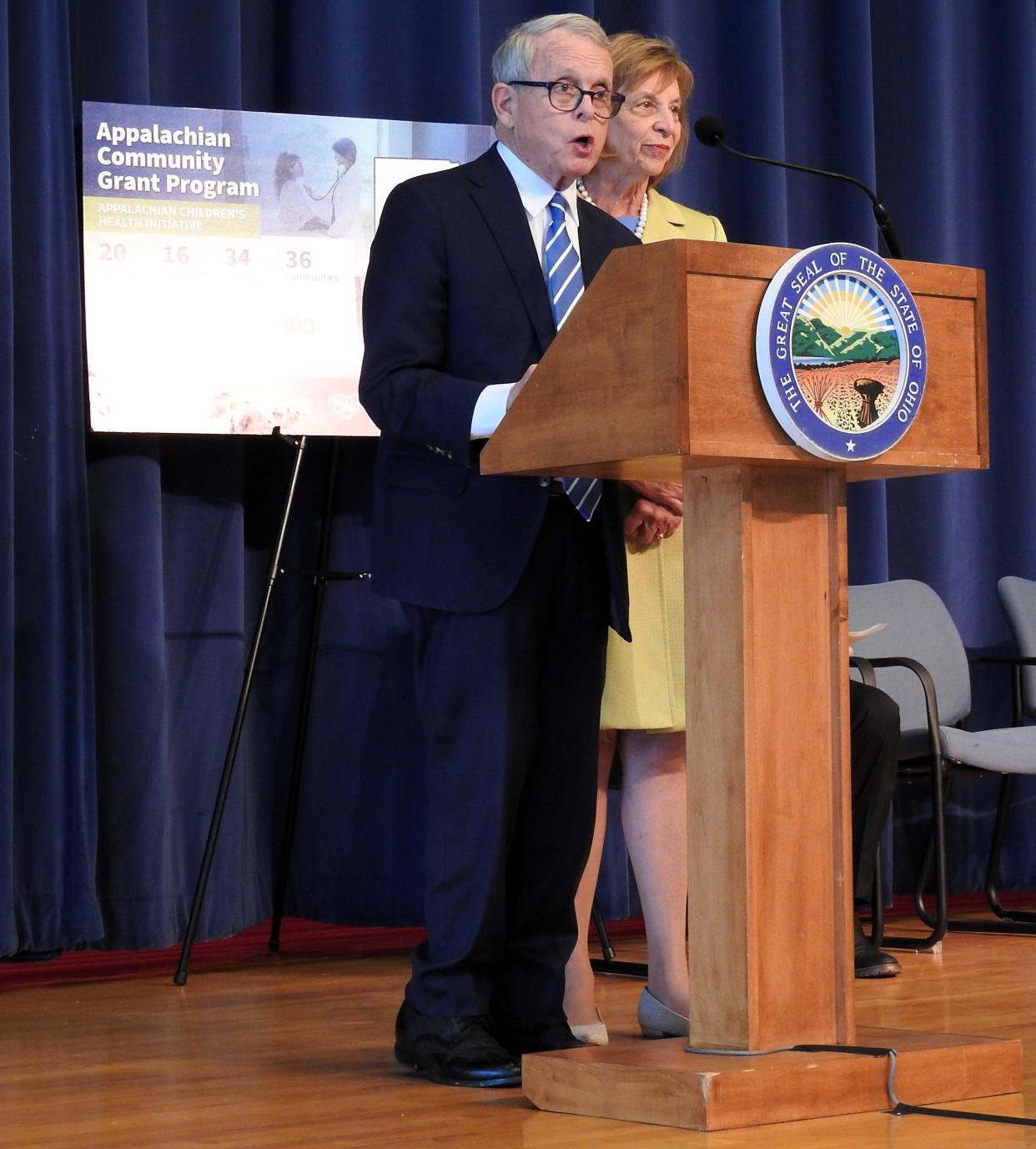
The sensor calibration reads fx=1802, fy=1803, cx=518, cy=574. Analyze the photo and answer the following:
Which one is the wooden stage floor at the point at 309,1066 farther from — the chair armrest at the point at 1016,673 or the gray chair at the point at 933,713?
the chair armrest at the point at 1016,673

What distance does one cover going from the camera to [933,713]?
404 cm

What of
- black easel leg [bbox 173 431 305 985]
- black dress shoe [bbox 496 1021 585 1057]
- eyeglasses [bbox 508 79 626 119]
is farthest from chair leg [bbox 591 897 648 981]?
eyeglasses [bbox 508 79 626 119]

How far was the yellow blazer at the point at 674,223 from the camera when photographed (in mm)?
3115

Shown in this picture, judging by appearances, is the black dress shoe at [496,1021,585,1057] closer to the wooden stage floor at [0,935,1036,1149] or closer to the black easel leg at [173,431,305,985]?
the wooden stage floor at [0,935,1036,1149]

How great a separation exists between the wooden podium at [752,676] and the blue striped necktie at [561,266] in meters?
0.35

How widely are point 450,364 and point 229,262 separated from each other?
135cm

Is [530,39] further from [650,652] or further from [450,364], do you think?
[650,652]

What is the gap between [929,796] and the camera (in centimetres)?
501

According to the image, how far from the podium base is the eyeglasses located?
1.22 m

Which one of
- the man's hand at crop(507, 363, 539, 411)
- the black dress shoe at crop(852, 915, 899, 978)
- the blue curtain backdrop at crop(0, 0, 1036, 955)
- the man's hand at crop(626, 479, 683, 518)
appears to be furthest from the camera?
the blue curtain backdrop at crop(0, 0, 1036, 955)

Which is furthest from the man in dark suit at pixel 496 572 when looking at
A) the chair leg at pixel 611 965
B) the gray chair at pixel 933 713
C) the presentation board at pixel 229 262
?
the gray chair at pixel 933 713

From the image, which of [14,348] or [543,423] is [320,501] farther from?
[543,423]

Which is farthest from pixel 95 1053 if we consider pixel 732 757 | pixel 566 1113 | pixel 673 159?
pixel 673 159

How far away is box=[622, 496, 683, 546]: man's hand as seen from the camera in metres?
2.65
